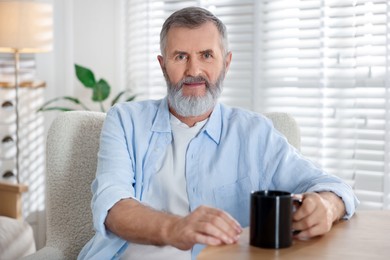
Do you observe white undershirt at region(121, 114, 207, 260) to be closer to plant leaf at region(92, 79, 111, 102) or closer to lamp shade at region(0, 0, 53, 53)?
lamp shade at region(0, 0, 53, 53)

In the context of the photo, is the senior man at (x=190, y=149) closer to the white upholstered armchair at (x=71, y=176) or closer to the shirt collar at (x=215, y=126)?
the shirt collar at (x=215, y=126)

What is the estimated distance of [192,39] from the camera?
69.0 inches

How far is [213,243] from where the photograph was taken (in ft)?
3.75

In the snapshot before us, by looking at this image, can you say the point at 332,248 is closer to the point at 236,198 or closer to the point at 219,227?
the point at 219,227

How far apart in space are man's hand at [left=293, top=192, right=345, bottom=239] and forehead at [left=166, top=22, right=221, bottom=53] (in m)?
0.60

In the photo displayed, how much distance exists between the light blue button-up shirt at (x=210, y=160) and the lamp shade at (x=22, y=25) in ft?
5.66

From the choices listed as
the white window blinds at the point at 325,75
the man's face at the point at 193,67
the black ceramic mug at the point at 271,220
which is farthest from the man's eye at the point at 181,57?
the white window blinds at the point at 325,75

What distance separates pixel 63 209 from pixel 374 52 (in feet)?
5.41

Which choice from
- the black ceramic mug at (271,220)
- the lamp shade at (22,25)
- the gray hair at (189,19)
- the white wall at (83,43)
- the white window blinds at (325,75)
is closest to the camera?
the black ceramic mug at (271,220)

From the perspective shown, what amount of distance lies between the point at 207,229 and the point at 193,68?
2.28 feet

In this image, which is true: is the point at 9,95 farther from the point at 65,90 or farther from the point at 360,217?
the point at 360,217

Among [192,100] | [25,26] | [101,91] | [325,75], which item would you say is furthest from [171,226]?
[101,91]

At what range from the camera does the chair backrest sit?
1821mm

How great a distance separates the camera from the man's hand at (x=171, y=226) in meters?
1.15
